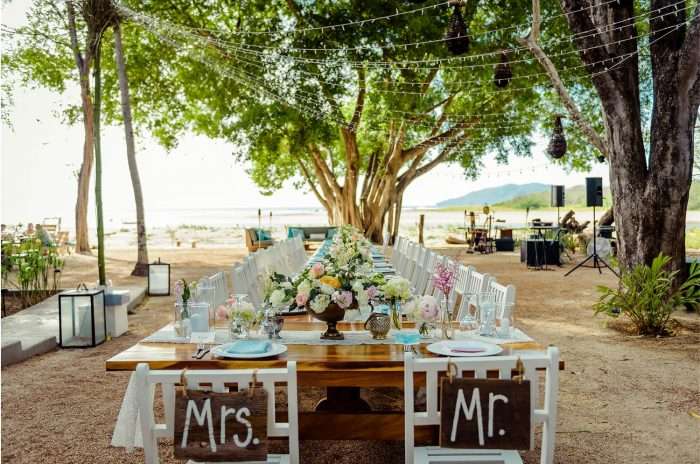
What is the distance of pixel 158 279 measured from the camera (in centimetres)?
988

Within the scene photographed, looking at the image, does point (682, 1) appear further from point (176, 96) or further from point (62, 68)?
point (62, 68)

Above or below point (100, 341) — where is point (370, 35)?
above

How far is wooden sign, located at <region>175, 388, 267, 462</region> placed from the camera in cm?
219

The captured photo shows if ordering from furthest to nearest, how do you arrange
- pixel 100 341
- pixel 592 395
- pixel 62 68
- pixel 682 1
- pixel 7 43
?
pixel 62 68 < pixel 7 43 < pixel 682 1 < pixel 100 341 < pixel 592 395

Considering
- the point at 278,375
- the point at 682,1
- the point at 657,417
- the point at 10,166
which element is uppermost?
the point at 682,1

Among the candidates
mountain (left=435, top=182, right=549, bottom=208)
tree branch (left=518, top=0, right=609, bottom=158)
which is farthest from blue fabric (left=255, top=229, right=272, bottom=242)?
mountain (left=435, top=182, right=549, bottom=208)

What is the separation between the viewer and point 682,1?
7.33 meters

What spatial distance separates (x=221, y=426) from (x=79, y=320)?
4.66 metres

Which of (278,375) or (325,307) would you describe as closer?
(278,375)

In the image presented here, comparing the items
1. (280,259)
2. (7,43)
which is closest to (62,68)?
(7,43)

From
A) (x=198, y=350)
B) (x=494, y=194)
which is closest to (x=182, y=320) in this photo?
(x=198, y=350)

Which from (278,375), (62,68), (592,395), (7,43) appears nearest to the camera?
(278,375)

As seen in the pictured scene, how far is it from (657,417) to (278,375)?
2.90 m

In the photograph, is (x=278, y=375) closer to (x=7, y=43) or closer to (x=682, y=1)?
(x=682, y=1)
